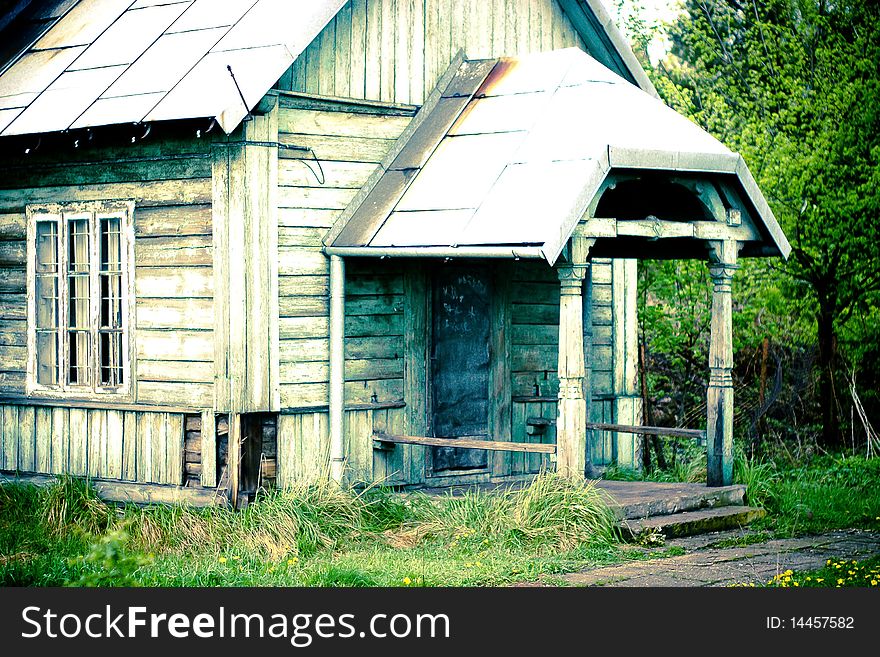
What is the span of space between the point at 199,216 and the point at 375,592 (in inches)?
173

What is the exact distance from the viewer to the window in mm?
12500

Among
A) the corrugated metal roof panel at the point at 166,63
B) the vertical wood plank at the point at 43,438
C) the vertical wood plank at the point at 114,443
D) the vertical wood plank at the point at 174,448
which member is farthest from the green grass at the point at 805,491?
the corrugated metal roof panel at the point at 166,63

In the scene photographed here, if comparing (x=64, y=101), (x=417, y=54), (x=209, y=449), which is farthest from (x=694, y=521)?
(x=64, y=101)

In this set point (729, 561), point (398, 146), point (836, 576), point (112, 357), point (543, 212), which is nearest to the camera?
point (836, 576)

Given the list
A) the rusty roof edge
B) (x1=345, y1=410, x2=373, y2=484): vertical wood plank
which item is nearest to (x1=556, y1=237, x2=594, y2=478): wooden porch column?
the rusty roof edge

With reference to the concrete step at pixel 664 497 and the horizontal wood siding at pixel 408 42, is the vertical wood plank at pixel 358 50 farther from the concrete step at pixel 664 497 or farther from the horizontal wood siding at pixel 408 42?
the concrete step at pixel 664 497

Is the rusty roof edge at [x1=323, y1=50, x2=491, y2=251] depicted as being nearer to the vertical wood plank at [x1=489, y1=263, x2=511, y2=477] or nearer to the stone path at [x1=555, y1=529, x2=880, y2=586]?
the vertical wood plank at [x1=489, y1=263, x2=511, y2=477]

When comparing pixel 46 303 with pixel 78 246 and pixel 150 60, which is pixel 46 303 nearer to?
pixel 78 246

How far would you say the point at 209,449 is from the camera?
11758 mm

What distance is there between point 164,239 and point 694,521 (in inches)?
199

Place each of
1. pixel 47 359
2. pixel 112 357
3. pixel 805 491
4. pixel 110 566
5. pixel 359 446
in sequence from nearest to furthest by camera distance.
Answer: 1. pixel 110 566
2. pixel 359 446
3. pixel 112 357
4. pixel 47 359
5. pixel 805 491

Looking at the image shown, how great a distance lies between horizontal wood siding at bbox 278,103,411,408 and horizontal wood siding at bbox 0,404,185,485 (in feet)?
3.82

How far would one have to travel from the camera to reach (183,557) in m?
10.8

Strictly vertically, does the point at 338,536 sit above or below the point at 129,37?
below
